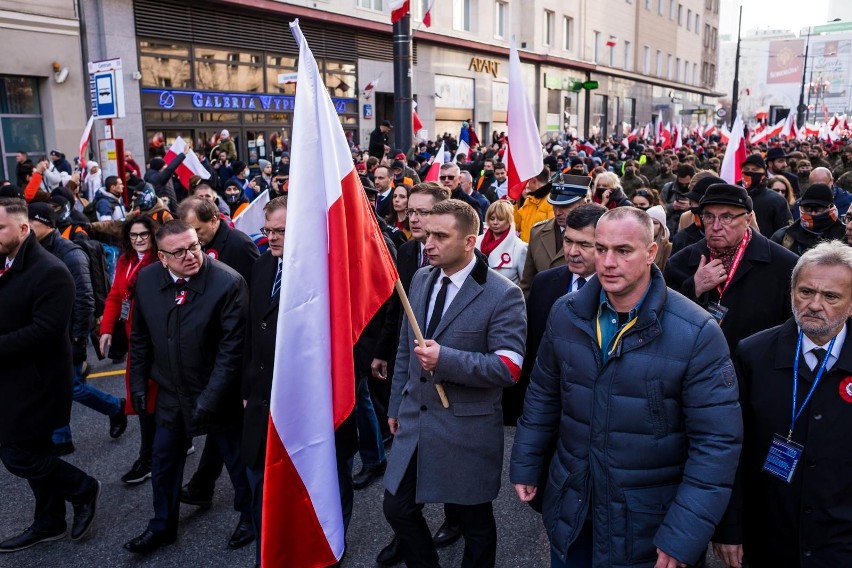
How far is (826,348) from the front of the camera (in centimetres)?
264

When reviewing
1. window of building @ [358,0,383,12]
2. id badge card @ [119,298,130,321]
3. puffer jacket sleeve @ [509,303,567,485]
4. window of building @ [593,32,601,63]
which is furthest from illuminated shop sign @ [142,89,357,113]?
window of building @ [593,32,601,63]

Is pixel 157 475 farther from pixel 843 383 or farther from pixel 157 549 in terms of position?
pixel 843 383

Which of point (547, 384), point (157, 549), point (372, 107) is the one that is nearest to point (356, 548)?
point (157, 549)

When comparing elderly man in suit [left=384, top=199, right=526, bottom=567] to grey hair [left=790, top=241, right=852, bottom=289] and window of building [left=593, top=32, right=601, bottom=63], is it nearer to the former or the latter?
grey hair [left=790, top=241, right=852, bottom=289]

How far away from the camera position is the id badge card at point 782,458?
2631 millimetres

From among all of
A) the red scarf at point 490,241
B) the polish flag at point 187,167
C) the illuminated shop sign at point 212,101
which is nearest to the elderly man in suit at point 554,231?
the red scarf at point 490,241

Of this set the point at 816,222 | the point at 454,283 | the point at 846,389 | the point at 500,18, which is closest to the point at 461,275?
the point at 454,283

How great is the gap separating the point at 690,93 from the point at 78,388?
203 feet

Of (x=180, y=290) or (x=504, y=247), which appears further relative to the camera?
(x=504, y=247)

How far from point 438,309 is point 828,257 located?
64.2 inches

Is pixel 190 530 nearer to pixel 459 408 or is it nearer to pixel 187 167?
pixel 459 408

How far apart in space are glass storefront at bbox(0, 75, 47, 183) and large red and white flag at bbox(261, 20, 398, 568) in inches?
631

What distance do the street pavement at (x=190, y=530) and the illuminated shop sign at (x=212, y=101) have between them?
1521 cm

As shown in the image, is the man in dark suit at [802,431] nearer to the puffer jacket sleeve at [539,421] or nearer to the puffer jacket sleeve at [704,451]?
the puffer jacket sleeve at [704,451]
